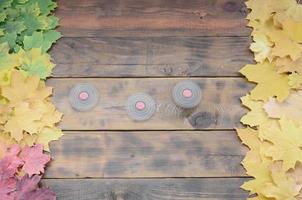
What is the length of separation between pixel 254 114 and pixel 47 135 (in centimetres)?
64

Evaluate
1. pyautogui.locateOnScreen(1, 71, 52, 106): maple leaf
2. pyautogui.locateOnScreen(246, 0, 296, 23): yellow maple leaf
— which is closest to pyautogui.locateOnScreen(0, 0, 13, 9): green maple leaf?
pyautogui.locateOnScreen(1, 71, 52, 106): maple leaf

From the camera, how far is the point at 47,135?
69.3 inches

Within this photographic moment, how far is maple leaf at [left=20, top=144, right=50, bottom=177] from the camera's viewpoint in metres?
1.70

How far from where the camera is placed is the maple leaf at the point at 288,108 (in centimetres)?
173

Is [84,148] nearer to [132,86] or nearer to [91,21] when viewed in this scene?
[132,86]

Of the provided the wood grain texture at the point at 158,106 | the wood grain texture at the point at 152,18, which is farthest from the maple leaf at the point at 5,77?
the wood grain texture at the point at 152,18

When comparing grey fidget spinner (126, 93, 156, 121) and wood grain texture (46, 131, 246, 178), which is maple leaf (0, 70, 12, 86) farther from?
grey fidget spinner (126, 93, 156, 121)

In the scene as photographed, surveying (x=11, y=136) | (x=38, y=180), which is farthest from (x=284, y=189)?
(x=11, y=136)

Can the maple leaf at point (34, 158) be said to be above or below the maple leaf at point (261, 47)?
below

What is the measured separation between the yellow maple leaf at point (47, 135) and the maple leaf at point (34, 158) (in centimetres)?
2

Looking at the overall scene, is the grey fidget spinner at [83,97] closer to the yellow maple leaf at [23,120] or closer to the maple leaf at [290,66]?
the yellow maple leaf at [23,120]

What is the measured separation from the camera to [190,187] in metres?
1.70

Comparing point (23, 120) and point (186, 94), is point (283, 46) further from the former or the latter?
point (23, 120)

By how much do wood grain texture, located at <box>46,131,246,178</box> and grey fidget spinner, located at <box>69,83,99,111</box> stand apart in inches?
3.4
